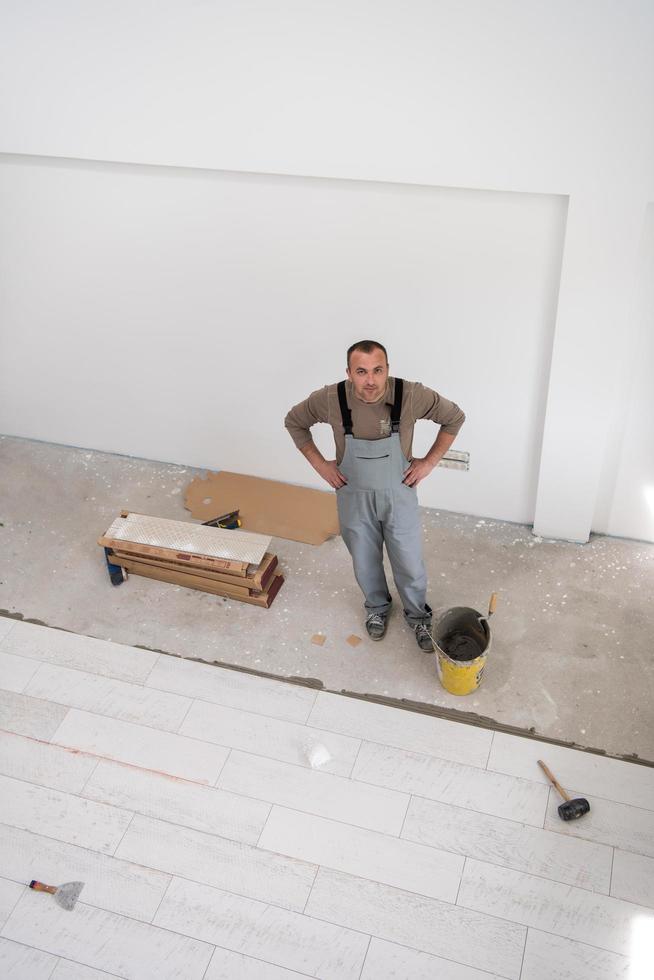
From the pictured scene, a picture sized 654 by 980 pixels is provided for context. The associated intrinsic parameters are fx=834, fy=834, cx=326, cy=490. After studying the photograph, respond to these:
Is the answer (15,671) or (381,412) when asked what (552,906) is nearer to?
(381,412)

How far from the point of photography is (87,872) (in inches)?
124

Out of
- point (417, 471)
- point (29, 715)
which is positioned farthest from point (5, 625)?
point (417, 471)

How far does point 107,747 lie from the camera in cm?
355

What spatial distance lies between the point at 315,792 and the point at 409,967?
2.38 feet

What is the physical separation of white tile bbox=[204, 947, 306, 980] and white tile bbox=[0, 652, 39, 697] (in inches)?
60.7

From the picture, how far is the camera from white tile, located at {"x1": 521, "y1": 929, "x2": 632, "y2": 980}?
2.79m

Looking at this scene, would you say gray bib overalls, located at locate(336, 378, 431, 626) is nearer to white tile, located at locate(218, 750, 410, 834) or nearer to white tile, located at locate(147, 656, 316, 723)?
white tile, located at locate(147, 656, 316, 723)

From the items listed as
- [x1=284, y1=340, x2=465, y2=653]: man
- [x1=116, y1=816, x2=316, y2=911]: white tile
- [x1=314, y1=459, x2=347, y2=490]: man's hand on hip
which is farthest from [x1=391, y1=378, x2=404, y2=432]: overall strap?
[x1=116, y1=816, x2=316, y2=911]: white tile

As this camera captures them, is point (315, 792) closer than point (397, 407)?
No

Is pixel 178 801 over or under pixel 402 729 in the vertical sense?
under

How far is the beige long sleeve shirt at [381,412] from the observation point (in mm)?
3189

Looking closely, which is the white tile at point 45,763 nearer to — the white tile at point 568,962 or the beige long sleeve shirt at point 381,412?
the beige long sleeve shirt at point 381,412

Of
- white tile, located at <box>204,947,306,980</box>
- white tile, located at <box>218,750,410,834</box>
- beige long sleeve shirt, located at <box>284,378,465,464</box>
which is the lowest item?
white tile, located at <box>204,947,306,980</box>

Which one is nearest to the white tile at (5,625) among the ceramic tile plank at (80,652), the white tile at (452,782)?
the ceramic tile plank at (80,652)
